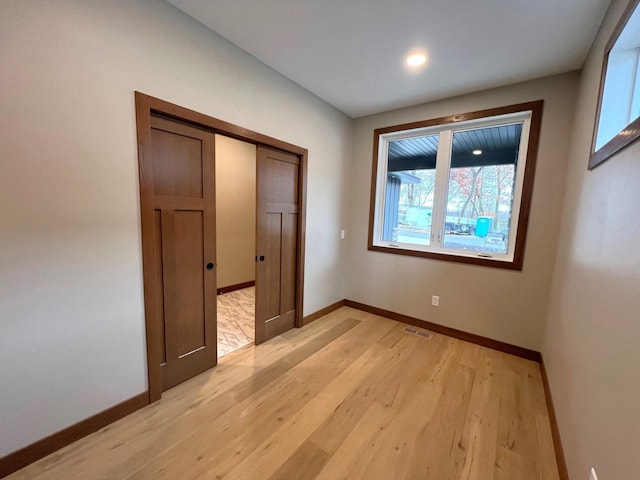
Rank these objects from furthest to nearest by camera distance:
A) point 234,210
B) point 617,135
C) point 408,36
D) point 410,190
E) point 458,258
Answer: point 234,210, point 410,190, point 458,258, point 408,36, point 617,135

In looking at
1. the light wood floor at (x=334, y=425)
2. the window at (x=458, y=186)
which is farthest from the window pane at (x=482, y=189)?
the light wood floor at (x=334, y=425)

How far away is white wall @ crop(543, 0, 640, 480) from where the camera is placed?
0.92 m

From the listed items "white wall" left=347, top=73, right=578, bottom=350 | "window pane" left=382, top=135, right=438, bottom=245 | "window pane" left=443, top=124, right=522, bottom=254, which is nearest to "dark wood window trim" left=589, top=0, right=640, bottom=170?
"white wall" left=347, top=73, right=578, bottom=350

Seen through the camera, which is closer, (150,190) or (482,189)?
(150,190)

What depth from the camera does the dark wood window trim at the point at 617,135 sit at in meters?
1.06

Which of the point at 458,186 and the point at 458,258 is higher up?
the point at 458,186

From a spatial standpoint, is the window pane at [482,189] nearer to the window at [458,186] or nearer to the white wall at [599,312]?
the window at [458,186]

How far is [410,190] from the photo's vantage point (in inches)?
131

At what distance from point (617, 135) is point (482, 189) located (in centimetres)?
162

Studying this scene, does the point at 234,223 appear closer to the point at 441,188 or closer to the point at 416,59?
the point at 441,188

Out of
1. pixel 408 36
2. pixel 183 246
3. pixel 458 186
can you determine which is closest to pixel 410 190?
pixel 458 186

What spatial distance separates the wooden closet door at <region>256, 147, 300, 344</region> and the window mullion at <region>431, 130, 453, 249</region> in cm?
163

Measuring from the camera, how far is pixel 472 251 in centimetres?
289

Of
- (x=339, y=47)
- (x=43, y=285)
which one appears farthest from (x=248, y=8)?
(x=43, y=285)
